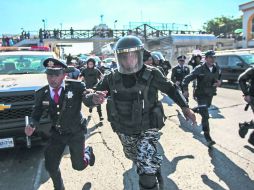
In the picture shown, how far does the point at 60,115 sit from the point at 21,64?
11.1 ft

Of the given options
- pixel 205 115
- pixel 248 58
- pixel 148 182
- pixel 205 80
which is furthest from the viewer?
pixel 248 58

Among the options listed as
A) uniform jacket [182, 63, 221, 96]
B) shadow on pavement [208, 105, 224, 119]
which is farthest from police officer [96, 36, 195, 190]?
shadow on pavement [208, 105, 224, 119]

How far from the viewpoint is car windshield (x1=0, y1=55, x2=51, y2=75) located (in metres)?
6.52

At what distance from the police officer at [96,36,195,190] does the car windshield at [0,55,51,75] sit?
3.59 metres

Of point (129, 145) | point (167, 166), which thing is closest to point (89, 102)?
point (129, 145)

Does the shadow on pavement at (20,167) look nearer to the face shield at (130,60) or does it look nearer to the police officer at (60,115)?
the police officer at (60,115)

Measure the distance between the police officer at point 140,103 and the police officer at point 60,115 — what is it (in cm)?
62

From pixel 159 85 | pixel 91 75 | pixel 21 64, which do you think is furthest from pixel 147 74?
pixel 91 75

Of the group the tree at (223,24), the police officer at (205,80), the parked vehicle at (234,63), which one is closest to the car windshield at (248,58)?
the parked vehicle at (234,63)

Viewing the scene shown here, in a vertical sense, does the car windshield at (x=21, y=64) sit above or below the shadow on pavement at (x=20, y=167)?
above

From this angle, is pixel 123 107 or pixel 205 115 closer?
pixel 123 107

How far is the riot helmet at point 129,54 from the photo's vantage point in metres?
3.31

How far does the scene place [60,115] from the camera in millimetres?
3865

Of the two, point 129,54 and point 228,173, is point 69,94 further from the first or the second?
point 228,173
